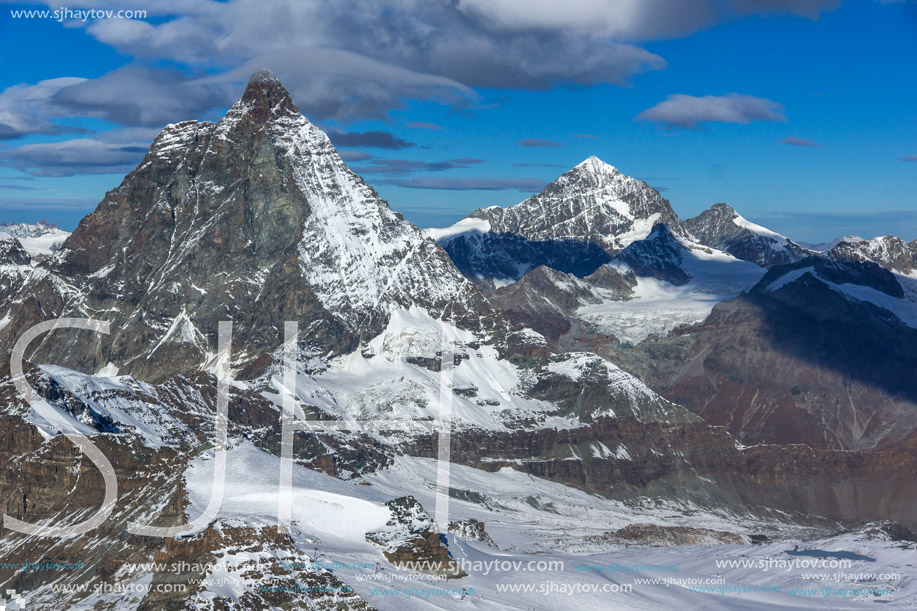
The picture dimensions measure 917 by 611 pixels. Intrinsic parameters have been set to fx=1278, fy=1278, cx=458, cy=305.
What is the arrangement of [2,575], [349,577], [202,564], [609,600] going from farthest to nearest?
[609,600] < [2,575] < [349,577] < [202,564]

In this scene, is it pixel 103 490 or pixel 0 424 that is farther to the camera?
pixel 0 424

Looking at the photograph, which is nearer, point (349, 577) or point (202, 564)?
point (202, 564)

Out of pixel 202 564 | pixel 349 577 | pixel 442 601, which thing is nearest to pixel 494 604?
pixel 442 601

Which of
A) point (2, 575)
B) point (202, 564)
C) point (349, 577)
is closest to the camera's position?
point (202, 564)

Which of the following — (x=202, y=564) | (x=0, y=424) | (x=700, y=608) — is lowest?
(x=700, y=608)

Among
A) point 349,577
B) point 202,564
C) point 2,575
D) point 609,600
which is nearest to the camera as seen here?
point 202,564

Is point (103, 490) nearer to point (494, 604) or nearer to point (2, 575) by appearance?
point (2, 575)

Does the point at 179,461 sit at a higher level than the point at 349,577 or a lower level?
higher

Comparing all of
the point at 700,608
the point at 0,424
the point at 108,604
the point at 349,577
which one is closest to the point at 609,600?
the point at 700,608

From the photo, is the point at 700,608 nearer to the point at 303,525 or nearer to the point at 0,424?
the point at 303,525
